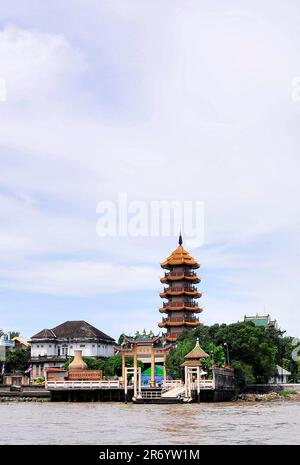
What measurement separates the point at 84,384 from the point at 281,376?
40613 millimetres

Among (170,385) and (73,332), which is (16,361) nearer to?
(73,332)

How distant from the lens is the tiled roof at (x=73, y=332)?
4063 inches

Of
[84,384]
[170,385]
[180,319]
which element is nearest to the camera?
[170,385]

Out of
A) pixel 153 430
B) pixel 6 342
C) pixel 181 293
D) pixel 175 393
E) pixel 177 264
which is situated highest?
pixel 177 264

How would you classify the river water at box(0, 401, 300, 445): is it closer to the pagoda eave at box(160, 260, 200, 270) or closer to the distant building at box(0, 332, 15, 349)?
the pagoda eave at box(160, 260, 200, 270)

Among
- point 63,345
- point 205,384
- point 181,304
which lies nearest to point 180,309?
point 181,304

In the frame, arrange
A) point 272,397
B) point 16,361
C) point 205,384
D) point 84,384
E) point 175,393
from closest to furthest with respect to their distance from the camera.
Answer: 1. point 175,393
2. point 205,384
3. point 84,384
4. point 272,397
5. point 16,361

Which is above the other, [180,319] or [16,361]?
[180,319]

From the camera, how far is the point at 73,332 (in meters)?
104

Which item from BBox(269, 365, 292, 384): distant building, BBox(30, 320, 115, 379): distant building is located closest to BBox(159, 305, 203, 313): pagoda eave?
BBox(30, 320, 115, 379): distant building

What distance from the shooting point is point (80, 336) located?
102812 millimetres

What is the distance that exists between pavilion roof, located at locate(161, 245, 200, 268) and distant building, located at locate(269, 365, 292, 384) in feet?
58.2
